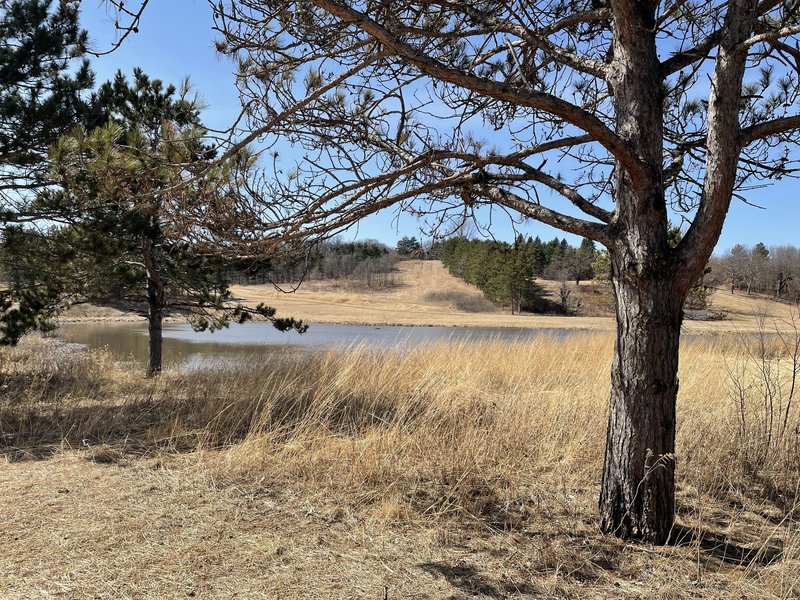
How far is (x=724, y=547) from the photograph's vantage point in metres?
3.25

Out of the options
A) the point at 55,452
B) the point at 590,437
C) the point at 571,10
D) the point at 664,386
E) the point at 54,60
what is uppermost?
the point at 54,60

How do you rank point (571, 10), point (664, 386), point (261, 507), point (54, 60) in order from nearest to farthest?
point (664, 386) < point (261, 507) < point (571, 10) < point (54, 60)

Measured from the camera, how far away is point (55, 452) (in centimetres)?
491

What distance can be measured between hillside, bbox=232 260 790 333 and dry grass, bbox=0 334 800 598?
35.4m

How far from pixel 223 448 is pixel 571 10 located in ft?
14.8

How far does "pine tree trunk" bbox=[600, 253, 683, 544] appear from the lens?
10.0 ft

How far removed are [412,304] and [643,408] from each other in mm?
60098

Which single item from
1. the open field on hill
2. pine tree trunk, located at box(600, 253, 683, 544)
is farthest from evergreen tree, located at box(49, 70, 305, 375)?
the open field on hill

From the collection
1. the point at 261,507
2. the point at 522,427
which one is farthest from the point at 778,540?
the point at 261,507

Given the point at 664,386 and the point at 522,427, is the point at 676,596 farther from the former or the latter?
the point at 522,427

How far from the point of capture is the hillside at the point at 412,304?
147 feet

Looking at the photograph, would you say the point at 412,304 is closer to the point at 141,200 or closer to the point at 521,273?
the point at 521,273

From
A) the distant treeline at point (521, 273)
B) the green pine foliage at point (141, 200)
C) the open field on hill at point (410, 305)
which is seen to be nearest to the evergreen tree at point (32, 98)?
the green pine foliage at point (141, 200)

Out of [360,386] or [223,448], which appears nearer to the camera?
Answer: [223,448]
